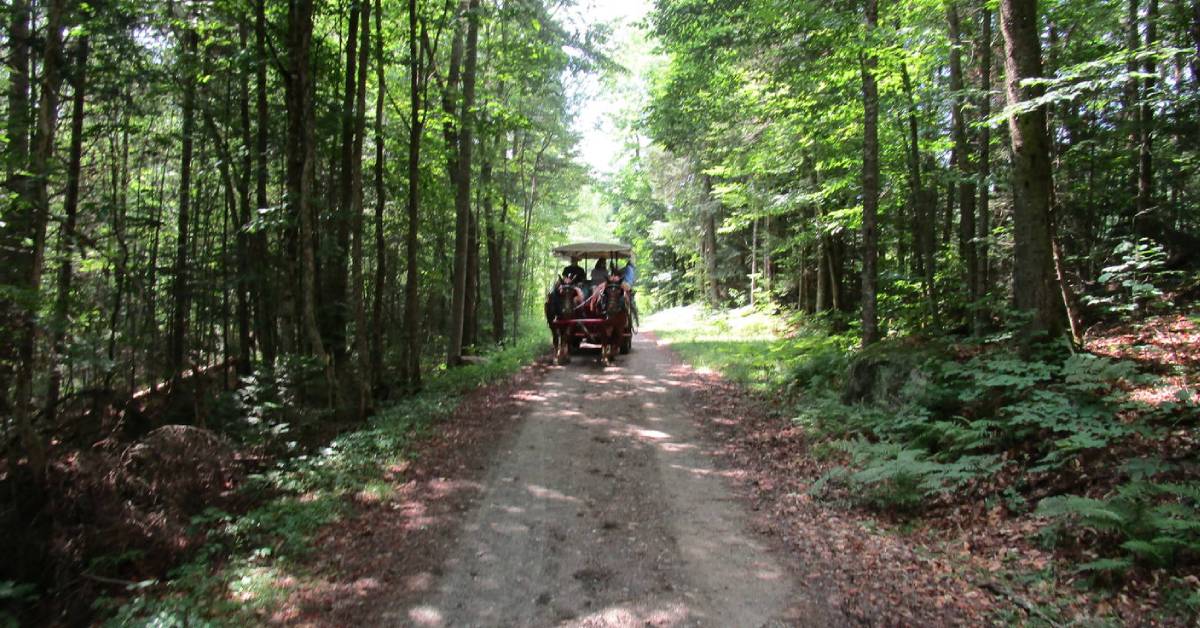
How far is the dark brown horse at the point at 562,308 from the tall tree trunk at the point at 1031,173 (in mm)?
10256

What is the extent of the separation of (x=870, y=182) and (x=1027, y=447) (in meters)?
6.08

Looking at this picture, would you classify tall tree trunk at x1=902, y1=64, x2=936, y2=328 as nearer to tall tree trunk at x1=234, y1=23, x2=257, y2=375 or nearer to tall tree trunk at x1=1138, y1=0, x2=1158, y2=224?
tall tree trunk at x1=1138, y1=0, x2=1158, y2=224

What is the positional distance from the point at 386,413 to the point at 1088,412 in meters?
8.87

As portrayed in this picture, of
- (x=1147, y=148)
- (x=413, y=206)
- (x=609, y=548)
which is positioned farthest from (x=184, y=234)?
(x=1147, y=148)

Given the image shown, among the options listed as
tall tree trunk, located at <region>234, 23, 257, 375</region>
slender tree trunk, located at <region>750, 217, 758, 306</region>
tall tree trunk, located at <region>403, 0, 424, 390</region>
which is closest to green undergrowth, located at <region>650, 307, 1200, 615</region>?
tall tree trunk, located at <region>403, 0, 424, 390</region>

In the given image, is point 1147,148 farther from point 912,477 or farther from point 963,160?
point 912,477

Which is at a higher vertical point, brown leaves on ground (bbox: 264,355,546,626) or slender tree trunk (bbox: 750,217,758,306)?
slender tree trunk (bbox: 750,217,758,306)

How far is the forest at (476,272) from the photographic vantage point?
5035 millimetres

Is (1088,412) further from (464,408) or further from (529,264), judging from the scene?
(529,264)

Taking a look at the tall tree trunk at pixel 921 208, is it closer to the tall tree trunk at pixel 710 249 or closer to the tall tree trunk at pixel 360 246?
the tall tree trunk at pixel 360 246

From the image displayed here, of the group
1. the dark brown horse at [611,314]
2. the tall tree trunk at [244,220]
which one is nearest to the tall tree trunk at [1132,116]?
the dark brown horse at [611,314]

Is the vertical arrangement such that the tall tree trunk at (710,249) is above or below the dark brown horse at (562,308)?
above

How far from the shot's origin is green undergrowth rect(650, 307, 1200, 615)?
13.6 ft

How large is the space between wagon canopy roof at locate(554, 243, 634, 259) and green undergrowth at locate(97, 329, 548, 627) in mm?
8931
